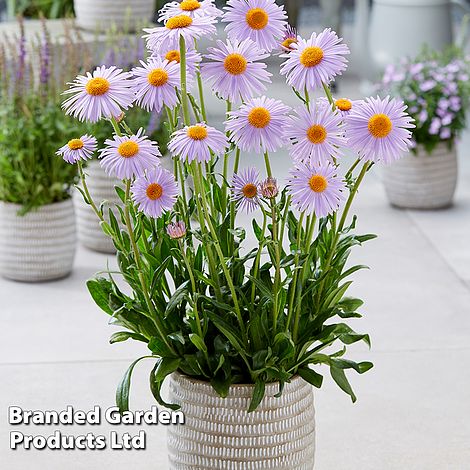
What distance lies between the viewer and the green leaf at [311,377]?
1766 mm

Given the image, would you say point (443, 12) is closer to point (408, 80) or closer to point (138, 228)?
point (408, 80)

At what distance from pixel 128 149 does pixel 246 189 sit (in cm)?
20

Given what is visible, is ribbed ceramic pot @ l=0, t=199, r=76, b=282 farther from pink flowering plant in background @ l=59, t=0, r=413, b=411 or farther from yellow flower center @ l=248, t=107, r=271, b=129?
yellow flower center @ l=248, t=107, r=271, b=129

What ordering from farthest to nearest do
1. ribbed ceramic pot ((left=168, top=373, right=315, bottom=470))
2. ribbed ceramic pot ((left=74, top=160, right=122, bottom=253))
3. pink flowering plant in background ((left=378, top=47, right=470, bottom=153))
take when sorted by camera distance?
pink flowering plant in background ((left=378, top=47, right=470, bottom=153))
ribbed ceramic pot ((left=74, top=160, right=122, bottom=253))
ribbed ceramic pot ((left=168, top=373, right=315, bottom=470))

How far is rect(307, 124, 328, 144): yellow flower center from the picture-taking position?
1548 millimetres

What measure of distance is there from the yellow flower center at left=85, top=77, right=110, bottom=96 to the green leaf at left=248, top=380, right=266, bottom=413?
1.72ft

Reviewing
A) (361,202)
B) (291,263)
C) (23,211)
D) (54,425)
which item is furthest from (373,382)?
(361,202)

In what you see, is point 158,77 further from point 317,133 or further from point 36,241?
point 36,241

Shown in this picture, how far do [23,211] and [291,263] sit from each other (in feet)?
5.38

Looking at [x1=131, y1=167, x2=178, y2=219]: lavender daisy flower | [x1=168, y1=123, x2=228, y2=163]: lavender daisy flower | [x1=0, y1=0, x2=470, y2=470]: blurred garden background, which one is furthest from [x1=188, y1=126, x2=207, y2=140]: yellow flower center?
[x1=0, y1=0, x2=470, y2=470]: blurred garden background

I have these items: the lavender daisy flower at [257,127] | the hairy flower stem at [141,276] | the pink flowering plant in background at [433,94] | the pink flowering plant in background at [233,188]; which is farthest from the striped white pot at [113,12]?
the lavender daisy flower at [257,127]

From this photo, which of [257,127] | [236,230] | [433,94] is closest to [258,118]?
[257,127]

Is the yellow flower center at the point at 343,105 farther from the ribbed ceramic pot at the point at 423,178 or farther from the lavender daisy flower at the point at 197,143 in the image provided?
the ribbed ceramic pot at the point at 423,178

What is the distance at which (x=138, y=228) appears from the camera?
1791 mm
